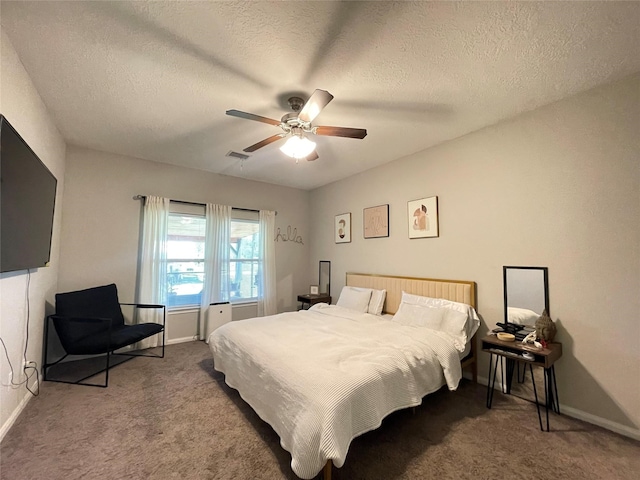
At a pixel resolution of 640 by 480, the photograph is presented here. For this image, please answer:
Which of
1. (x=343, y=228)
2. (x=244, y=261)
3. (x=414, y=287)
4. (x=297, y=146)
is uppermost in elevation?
(x=297, y=146)

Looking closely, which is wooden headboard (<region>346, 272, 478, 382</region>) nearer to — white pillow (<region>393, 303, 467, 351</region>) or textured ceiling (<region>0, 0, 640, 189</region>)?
white pillow (<region>393, 303, 467, 351</region>)

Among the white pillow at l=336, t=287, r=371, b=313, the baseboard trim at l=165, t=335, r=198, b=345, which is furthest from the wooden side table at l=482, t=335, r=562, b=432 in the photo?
the baseboard trim at l=165, t=335, r=198, b=345

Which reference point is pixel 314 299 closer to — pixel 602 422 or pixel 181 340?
pixel 181 340

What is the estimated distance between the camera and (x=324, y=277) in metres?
5.07

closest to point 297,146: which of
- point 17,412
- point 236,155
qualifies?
point 236,155

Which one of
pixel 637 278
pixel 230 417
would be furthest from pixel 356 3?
pixel 230 417

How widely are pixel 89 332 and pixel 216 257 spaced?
1798 millimetres

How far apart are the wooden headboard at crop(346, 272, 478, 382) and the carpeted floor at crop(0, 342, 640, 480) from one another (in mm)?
520

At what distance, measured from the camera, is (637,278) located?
2006 mm

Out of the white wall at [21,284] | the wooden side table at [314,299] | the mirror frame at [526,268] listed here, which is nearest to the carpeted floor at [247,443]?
the white wall at [21,284]

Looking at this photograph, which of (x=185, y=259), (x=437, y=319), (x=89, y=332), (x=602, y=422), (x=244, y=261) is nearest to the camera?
(x=602, y=422)

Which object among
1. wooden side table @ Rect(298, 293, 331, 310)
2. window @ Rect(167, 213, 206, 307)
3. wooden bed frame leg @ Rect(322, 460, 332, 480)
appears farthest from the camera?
wooden side table @ Rect(298, 293, 331, 310)

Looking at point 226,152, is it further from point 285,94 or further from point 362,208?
point 362,208

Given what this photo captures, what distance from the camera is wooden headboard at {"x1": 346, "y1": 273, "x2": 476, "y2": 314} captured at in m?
2.96
